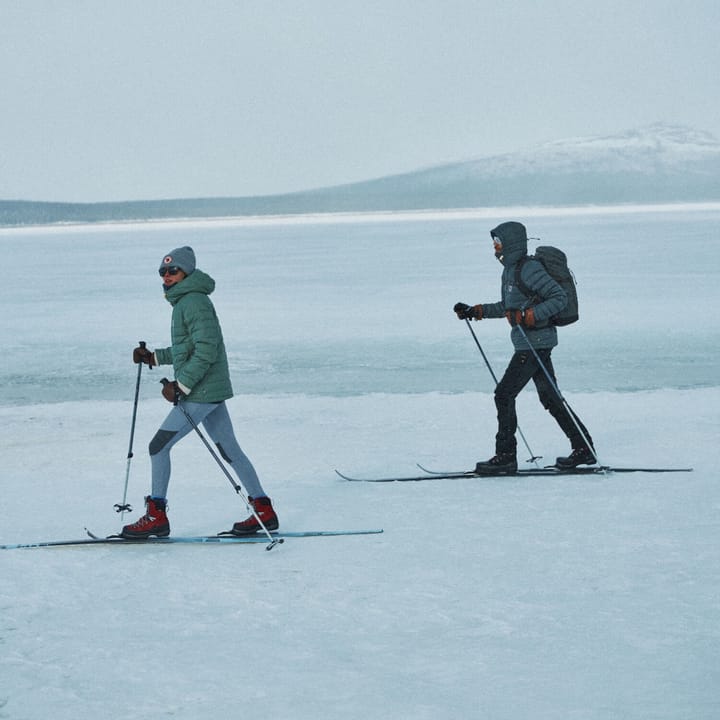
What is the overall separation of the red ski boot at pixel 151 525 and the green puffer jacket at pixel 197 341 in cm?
50

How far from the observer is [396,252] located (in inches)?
1293

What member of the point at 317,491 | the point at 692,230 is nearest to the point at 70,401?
the point at 317,491

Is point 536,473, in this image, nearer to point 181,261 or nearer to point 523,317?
point 523,317

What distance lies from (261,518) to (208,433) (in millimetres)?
430

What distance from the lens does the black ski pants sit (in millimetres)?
5910

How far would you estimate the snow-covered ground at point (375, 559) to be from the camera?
3.16m

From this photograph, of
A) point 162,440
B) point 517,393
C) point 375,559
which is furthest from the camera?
point 517,393

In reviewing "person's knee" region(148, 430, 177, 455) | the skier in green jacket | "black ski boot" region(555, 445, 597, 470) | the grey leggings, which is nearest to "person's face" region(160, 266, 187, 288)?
the skier in green jacket

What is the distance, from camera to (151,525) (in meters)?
4.66

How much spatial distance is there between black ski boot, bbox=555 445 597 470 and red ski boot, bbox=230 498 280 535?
1910 mm

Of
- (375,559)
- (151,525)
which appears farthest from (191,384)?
(375,559)

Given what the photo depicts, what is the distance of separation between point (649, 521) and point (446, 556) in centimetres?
106

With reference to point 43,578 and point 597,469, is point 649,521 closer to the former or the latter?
point 597,469

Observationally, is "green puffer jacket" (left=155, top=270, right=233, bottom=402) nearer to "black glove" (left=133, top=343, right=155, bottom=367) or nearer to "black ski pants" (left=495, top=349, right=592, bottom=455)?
"black glove" (left=133, top=343, right=155, bottom=367)
